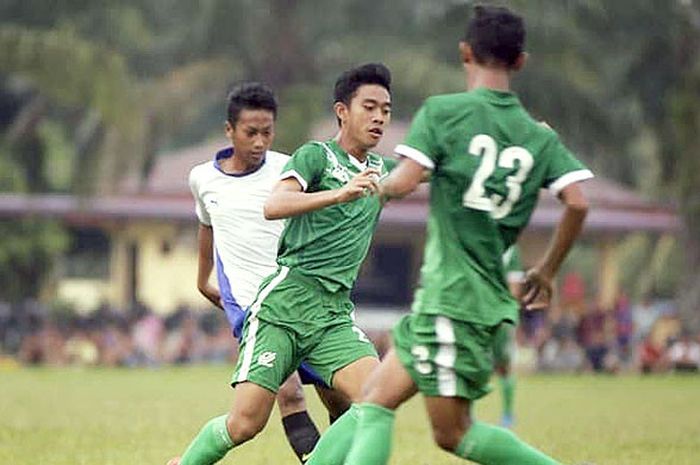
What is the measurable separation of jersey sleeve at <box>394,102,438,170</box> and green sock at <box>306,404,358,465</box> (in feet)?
5.65

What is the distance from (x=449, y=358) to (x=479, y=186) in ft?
2.17

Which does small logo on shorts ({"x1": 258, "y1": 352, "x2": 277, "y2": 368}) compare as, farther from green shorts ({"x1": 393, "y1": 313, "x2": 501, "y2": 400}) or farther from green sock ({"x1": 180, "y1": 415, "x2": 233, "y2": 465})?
green shorts ({"x1": 393, "y1": 313, "x2": 501, "y2": 400})

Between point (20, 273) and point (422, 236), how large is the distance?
916cm

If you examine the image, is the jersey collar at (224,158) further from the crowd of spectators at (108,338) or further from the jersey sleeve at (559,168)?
the crowd of spectators at (108,338)

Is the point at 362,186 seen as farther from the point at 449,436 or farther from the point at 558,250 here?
the point at 449,436

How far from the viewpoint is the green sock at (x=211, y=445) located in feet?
28.7

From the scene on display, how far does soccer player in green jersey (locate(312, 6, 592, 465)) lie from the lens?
7.18m

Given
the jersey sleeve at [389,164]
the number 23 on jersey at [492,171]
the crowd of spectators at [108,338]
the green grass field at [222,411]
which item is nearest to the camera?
the number 23 on jersey at [492,171]

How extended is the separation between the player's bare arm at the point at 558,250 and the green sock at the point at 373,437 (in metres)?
0.71

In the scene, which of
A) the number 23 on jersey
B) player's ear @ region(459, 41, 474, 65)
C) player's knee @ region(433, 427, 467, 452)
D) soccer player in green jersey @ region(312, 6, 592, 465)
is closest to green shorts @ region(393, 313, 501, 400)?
soccer player in green jersey @ region(312, 6, 592, 465)

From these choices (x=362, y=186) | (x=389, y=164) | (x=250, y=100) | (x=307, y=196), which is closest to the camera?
(x=362, y=186)

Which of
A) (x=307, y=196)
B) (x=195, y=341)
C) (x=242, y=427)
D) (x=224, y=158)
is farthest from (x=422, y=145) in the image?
(x=195, y=341)

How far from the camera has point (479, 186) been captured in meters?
7.21

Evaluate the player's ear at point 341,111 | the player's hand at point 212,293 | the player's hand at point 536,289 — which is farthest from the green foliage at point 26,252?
the player's hand at point 536,289
